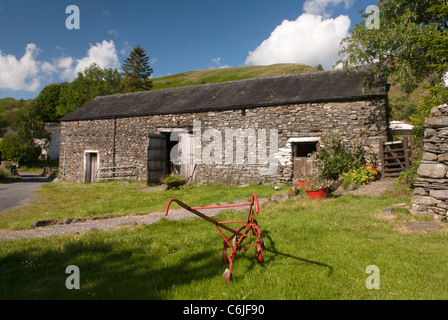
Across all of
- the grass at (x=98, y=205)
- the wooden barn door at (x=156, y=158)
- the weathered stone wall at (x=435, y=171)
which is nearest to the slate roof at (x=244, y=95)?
the wooden barn door at (x=156, y=158)

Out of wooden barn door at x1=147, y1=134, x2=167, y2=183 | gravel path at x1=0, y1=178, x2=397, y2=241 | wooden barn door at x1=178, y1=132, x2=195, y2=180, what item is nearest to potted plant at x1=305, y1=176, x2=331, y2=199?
gravel path at x1=0, y1=178, x2=397, y2=241

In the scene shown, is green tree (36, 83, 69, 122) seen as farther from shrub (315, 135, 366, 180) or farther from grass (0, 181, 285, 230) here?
shrub (315, 135, 366, 180)

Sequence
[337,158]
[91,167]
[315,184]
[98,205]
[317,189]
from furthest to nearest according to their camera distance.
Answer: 1. [91,167]
2. [337,158]
3. [98,205]
4. [315,184]
5. [317,189]

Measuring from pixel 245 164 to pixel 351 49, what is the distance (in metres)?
7.14

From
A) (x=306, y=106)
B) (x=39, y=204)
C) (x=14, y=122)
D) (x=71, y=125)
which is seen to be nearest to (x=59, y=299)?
(x=39, y=204)

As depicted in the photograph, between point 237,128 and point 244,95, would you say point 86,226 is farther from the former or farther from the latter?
point 244,95

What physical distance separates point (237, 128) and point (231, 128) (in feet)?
1.10

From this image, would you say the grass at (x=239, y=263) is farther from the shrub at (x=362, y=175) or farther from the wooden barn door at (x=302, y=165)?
the wooden barn door at (x=302, y=165)

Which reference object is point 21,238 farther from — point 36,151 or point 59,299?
point 36,151

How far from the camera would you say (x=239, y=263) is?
3738mm

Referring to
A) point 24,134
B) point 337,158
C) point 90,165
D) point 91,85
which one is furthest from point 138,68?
point 337,158

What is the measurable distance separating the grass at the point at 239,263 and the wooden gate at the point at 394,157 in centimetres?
646

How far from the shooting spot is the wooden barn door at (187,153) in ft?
49.0

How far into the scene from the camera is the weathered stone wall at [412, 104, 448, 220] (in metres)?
5.82
